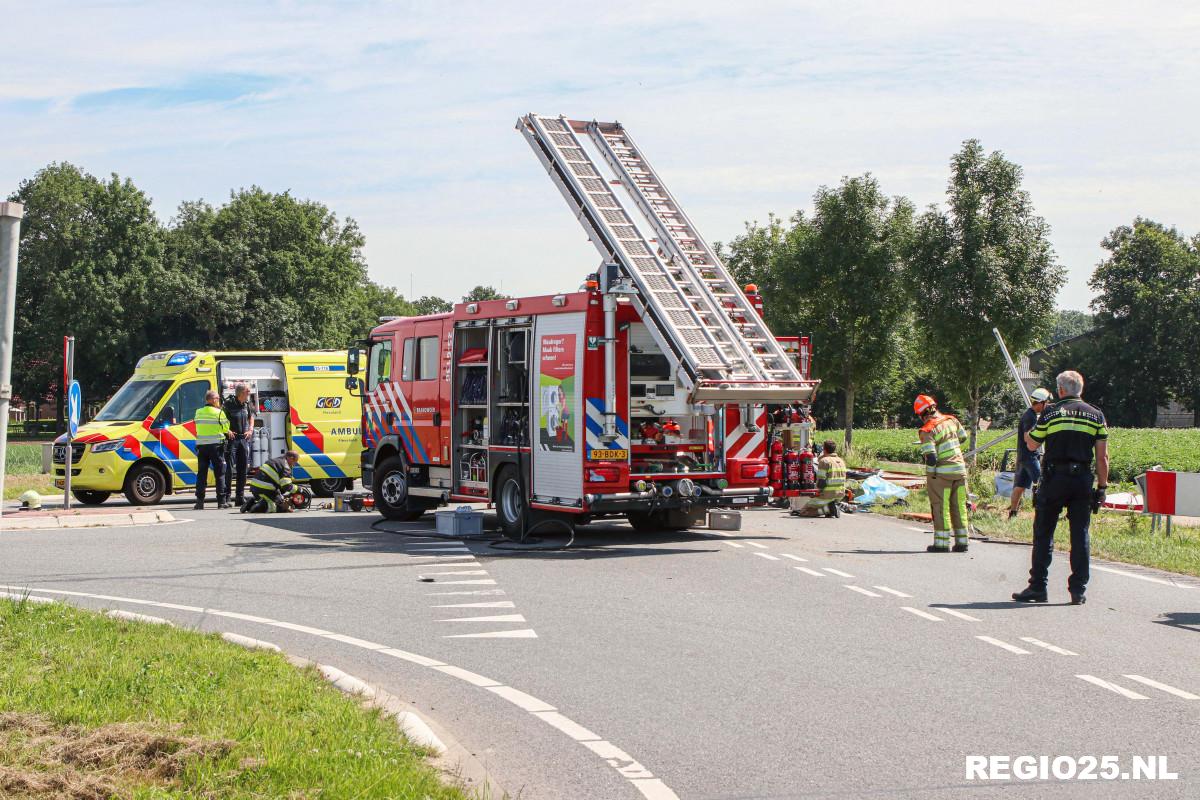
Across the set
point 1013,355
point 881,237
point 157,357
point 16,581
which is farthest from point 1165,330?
point 16,581

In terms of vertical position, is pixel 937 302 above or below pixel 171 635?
above

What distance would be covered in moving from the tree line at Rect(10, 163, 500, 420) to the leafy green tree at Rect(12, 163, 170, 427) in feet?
0.23

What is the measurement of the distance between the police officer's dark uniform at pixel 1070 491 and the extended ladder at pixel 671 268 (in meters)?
3.91

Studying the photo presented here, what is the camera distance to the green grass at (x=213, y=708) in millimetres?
5273

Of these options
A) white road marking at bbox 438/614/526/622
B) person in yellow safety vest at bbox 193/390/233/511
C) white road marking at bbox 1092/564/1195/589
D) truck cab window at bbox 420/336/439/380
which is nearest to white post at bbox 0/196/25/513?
white road marking at bbox 438/614/526/622

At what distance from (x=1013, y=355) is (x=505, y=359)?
69.4 feet

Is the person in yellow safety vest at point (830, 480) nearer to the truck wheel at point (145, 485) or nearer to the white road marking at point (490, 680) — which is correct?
the white road marking at point (490, 680)

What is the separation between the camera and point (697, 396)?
13.7 meters

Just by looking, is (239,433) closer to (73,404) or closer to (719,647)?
(73,404)

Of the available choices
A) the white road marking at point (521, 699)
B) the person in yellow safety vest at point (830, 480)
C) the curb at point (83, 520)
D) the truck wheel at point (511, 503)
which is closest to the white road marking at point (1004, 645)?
the white road marking at point (521, 699)

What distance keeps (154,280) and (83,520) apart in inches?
2086

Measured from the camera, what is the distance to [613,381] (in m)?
14.4

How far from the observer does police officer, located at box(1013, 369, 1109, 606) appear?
10.5 meters

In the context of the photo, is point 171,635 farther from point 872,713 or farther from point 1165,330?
point 1165,330
